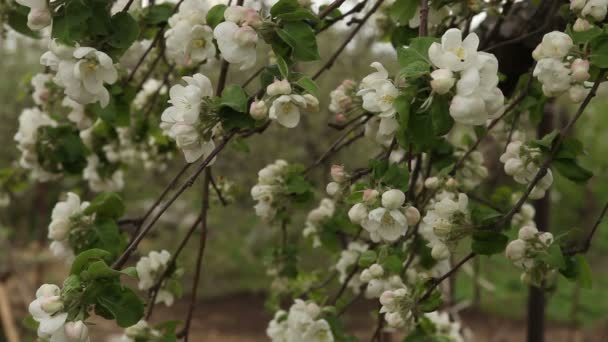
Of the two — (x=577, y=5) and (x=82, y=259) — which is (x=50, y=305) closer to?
(x=82, y=259)

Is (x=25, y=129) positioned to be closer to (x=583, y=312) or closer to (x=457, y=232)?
(x=457, y=232)

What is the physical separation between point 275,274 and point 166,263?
0.32 meters

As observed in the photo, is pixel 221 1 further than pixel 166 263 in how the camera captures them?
No

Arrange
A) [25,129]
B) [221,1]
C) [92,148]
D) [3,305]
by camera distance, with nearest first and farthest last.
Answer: [221,1] → [25,129] → [92,148] → [3,305]

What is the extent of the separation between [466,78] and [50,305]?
1.57ft

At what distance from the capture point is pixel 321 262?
502cm

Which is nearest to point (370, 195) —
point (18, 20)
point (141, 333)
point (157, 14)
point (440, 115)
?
point (440, 115)

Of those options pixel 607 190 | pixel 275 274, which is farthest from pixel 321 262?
pixel 275 274

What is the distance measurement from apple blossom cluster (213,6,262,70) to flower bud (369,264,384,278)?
13.0 inches

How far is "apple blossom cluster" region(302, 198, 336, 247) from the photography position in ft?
4.08

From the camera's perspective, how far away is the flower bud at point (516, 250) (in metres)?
0.82

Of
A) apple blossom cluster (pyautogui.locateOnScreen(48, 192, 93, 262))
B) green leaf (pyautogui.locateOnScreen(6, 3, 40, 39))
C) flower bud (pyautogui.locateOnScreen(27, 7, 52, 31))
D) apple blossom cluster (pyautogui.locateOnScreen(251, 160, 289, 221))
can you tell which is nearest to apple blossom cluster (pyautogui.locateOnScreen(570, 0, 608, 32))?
apple blossom cluster (pyautogui.locateOnScreen(251, 160, 289, 221))

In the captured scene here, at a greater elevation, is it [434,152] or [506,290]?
[434,152]

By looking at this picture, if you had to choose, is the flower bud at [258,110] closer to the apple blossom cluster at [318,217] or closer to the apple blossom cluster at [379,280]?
the apple blossom cluster at [379,280]
